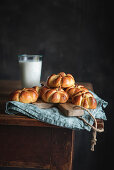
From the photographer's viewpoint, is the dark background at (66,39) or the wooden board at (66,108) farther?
the dark background at (66,39)

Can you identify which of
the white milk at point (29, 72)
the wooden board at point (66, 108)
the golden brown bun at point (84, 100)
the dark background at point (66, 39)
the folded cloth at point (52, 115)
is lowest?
the folded cloth at point (52, 115)

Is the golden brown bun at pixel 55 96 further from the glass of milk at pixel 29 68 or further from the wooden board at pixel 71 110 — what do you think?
the glass of milk at pixel 29 68

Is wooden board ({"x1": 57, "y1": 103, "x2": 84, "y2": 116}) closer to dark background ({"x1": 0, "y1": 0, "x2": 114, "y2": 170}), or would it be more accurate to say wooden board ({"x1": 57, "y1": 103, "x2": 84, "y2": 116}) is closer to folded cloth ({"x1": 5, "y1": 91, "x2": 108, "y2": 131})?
folded cloth ({"x1": 5, "y1": 91, "x2": 108, "y2": 131})

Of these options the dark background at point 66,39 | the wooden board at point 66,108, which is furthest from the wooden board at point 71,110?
the dark background at point 66,39

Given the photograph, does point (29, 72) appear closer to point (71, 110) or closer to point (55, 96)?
point (55, 96)

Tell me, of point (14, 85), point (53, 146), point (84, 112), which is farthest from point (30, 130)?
point (14, 85)

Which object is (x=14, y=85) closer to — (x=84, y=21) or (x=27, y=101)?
(x=27, y=101)

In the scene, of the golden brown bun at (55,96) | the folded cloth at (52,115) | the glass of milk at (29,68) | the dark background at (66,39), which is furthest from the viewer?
the dark background at (66,39)
